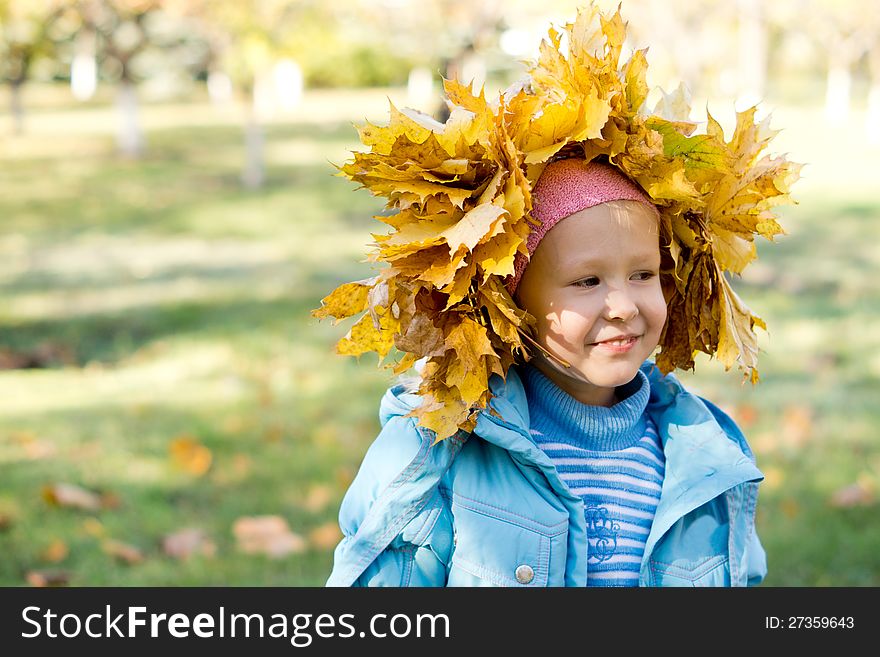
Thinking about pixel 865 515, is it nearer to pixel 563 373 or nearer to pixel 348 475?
pixel 348 475

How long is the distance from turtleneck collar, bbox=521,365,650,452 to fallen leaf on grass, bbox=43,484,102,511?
2.84 metres

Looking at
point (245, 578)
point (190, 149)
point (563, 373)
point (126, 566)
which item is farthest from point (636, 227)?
point (190, 149)

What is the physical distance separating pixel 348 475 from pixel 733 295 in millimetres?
2890

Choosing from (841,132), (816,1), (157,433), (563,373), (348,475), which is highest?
(816,1)

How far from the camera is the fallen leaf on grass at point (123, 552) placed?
420 centimetres

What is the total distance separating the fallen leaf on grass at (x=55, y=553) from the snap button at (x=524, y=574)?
258cm

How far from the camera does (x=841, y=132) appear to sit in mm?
26812

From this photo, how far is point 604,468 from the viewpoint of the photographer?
2.35 m

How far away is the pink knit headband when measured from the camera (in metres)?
2.20

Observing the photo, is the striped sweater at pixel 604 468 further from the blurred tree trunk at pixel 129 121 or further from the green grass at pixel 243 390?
the blurred tree trunk at pixel 129 121

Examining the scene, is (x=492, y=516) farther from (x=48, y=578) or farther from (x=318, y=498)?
(x=318, y=498)

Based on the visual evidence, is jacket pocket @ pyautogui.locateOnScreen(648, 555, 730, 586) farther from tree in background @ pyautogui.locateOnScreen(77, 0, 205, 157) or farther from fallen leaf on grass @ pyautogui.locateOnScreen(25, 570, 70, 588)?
tree in background @ pyautogui.locateOnScreen(77, 0, 205, 157)

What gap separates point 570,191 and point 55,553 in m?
Answer: 2.86

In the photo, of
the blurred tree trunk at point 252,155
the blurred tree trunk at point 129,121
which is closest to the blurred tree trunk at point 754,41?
the blurred tree trunk at point 252,155
